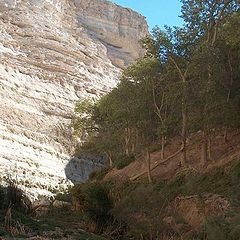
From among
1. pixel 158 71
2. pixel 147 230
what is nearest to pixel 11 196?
pixel 147 230

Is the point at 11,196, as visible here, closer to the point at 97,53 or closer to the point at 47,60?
the point at 47,60

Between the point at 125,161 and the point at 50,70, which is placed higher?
the point at 50,70

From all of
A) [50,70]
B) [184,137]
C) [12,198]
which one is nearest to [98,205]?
[12,198]

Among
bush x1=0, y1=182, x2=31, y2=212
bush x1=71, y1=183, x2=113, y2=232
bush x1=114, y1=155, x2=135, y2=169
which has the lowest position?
bush x1=0, y1=182, x2=31, y2=212

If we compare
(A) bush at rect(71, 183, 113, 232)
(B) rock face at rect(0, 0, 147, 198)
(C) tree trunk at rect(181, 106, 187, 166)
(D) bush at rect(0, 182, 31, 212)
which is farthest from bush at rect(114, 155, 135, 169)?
(D) bush at rect(0, 182, 31, 212)

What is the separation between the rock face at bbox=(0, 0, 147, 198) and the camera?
4428 cm

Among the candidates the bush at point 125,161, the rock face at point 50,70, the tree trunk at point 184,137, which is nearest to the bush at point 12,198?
the tree trunk at point 184,137

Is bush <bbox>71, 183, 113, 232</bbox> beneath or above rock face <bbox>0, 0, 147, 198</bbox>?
beneath

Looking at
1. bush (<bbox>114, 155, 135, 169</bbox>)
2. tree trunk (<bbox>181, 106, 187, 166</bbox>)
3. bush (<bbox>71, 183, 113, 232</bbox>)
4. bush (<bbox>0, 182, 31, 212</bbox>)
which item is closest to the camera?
bush (<bbox>0, 182, 31, 212</bbox>)

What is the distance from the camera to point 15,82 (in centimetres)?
5231

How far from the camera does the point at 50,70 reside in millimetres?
60250

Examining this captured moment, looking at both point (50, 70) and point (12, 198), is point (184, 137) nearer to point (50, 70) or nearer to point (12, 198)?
point (12, 198)

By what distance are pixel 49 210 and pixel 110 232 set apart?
702cm

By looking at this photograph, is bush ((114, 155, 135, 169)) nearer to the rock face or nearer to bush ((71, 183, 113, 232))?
the rock face
